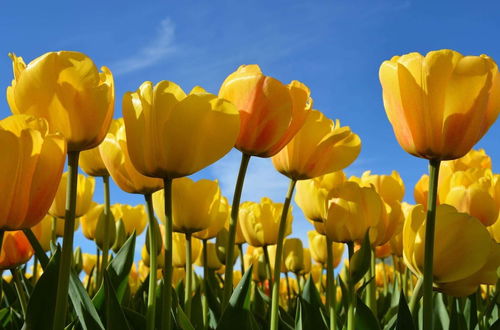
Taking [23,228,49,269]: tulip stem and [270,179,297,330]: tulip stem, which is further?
[270,179,297,330]: tulip stem

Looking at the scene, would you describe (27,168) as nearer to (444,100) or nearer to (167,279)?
(167,279)

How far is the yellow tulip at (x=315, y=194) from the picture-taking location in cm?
226

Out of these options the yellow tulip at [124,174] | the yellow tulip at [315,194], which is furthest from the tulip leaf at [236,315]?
the yellow tulip at [315,194]

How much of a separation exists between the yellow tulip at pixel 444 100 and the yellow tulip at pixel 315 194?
853mm

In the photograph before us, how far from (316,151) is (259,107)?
0.41 meters

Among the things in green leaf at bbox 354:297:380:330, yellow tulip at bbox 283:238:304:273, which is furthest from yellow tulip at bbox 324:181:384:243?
yellow tulip at bbox 283:238:304:273

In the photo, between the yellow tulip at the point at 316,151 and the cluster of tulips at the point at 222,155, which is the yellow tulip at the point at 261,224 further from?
the yellow tulip at the point at 316,151

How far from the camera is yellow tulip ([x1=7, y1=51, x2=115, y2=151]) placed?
123 centimetres

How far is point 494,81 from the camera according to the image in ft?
4.74

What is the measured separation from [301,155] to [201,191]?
0.41 m

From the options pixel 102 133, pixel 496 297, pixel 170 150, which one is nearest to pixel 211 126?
pixel 170 150

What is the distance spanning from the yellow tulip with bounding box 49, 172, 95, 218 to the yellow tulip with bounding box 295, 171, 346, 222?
101 cm

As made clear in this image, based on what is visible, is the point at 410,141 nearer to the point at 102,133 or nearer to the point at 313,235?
the point at 102,133

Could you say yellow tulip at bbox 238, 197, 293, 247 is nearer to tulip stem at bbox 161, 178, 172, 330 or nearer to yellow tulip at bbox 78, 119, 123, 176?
yellow tulip at bbox 78, 119, 123, 176
